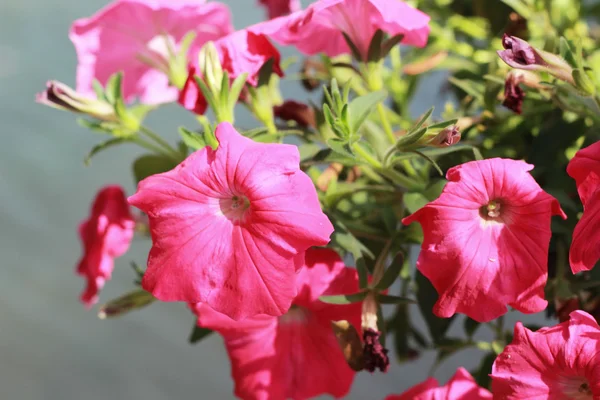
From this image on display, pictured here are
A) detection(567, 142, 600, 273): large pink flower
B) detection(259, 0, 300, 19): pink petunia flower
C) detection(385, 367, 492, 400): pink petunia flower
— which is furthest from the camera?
detection(259, 0, 300, 19): pink petunia flower

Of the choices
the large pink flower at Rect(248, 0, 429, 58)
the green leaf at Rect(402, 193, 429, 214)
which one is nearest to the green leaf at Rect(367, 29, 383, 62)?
the large pink flower at Rect(248, 0, 429, 58)

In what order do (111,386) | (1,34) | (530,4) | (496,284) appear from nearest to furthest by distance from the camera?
1. (496,284)
2. (530,4)
3. (111,386)
4. (1,34)

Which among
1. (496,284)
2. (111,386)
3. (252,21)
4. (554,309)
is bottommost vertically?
(111,386)

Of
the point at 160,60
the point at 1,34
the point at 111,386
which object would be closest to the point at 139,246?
the point at 111,386

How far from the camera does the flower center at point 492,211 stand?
370 millimetres

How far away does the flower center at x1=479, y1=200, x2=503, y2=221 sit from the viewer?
0.37 m

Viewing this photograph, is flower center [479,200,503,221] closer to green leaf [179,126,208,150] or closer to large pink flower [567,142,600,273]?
large pink flower [567,142,600,273]

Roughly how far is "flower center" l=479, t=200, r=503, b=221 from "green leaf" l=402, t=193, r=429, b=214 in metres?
0.04

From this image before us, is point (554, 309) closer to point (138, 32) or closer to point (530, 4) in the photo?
point (530, 4)

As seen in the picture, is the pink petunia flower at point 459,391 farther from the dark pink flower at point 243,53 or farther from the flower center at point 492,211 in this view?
the dark pink flower at point 243,53

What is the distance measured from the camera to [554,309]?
0.47 meters

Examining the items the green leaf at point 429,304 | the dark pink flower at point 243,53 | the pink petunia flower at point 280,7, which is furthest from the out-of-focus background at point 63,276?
the dark pink flower at point 243,53

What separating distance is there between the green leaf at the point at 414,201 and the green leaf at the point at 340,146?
2.3 inches

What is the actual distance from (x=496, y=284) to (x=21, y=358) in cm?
94
